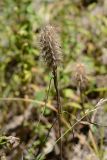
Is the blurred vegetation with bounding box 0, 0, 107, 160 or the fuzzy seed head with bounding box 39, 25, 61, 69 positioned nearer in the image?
the fuzzy seed head with bounding box 39, 25, 61, 69

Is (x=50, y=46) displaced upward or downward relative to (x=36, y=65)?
downward

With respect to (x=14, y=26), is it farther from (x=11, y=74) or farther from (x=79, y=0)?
(x=79, y=0)

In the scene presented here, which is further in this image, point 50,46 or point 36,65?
point 36,65

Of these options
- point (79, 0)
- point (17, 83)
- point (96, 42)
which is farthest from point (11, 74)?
point (79, 0)

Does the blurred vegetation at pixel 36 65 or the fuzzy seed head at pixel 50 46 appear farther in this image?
the blurred vegetation at pixel 36 65
